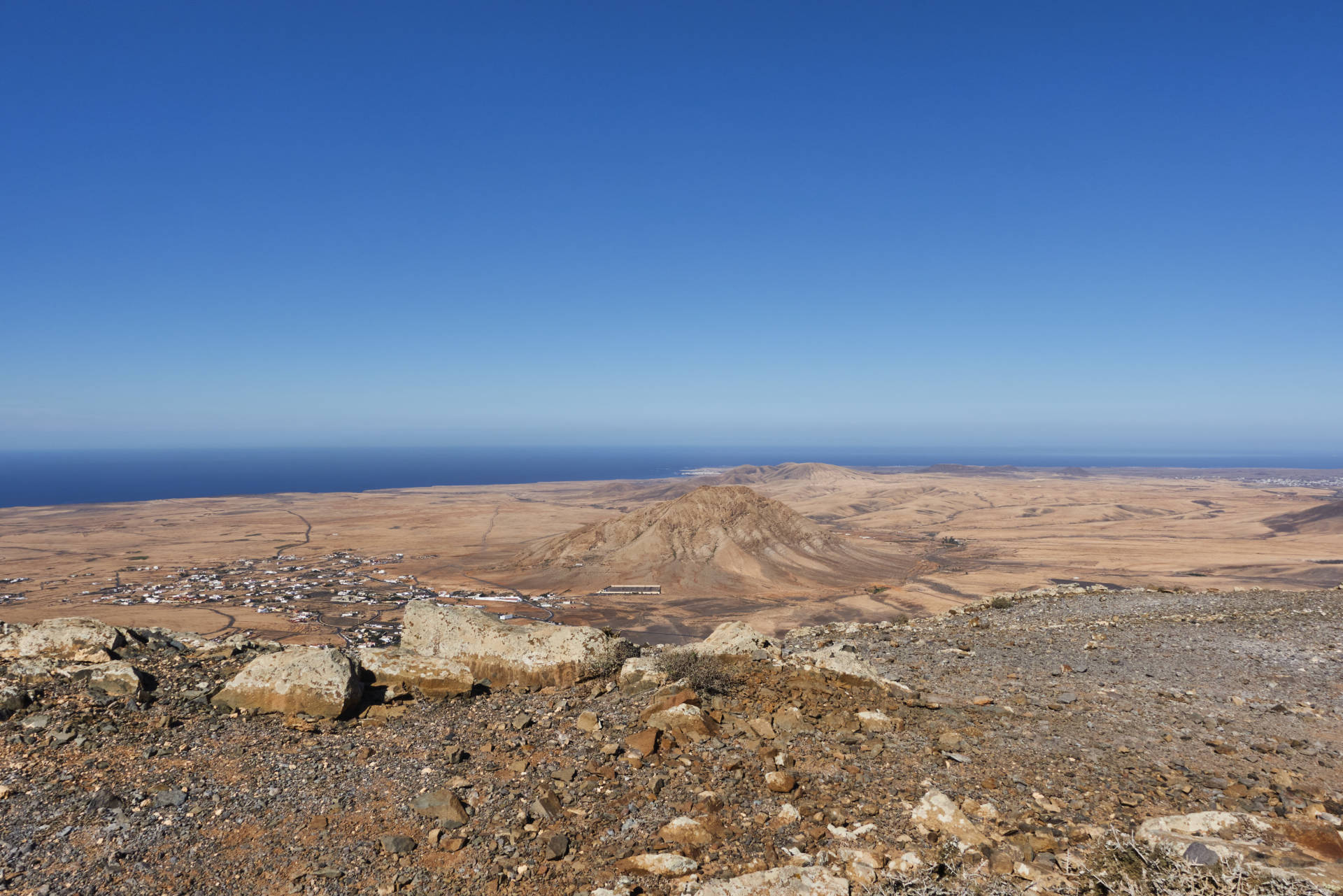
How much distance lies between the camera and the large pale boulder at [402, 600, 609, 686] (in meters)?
8.51

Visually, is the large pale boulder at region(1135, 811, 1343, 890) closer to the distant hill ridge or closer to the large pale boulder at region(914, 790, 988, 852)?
the large pale boulder at region(914, 790, 988, 852)

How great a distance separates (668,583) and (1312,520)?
75.8 metres

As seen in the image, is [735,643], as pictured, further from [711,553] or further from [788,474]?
[788,474]

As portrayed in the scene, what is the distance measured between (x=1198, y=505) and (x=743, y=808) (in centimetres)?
11932

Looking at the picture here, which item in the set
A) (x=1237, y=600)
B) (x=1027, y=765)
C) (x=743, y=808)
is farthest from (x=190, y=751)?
(x=1237, y=600)

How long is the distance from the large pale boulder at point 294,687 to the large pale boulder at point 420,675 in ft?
2.23

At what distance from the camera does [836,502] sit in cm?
9838

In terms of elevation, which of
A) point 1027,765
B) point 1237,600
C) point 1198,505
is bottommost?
point 1198,505

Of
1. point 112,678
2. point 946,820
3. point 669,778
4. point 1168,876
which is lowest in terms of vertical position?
point 669,778

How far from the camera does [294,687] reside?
732 cm

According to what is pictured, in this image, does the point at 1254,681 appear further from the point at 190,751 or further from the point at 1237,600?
the point at 190,751

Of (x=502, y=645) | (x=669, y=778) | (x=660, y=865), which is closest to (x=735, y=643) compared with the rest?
(x=502, y=645)

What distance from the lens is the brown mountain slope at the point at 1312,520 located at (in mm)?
65438

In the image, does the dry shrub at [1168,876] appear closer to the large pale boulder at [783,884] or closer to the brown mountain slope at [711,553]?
the large pale boulder at [783,884]
